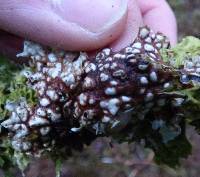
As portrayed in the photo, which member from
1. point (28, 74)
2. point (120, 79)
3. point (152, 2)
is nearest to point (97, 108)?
point (120, 79)

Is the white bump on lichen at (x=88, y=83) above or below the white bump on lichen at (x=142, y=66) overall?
below

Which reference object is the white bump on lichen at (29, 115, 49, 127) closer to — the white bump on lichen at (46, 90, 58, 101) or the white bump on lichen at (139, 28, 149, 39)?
the white bump on lichen at (46, 90, 58, 101)

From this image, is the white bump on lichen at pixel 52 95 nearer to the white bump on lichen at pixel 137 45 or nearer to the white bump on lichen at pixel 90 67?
the white bump on lichen at pixel 90 67

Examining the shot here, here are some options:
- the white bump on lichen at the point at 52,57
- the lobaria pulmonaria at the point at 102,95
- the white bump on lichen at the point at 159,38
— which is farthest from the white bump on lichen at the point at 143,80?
the white bump on lichen at the point at 52,57

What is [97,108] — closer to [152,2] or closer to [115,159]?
[152,2]

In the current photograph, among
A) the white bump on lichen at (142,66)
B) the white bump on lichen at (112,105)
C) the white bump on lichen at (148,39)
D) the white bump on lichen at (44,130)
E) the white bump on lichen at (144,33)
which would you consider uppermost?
the white bump on lichen at (144,33)

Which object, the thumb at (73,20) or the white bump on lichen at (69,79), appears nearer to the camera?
the white bump on lichen at (69,79)
